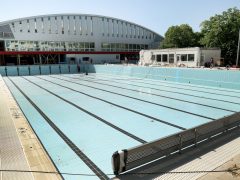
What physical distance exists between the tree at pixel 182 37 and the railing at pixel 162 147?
1259 inches

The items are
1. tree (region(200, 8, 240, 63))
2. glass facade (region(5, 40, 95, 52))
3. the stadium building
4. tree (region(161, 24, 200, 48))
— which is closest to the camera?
tree (region(200, 8, 240, 63))

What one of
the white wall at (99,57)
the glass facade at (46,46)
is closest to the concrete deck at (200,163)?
the glass facade at (46,46)

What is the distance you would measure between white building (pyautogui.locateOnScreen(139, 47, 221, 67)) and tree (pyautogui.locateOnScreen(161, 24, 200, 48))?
9204 mm

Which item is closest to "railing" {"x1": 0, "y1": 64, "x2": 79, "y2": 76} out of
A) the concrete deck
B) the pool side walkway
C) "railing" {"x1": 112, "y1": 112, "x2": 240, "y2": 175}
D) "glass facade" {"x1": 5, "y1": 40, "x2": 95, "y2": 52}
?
"glass facade" {"x1": 5, "y1": 40, "x2": 95, "y2": 52}

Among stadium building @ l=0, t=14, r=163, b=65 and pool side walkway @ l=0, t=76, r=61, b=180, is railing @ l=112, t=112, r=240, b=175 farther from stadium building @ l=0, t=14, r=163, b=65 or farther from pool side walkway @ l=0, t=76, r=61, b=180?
stadium building @ l=0, t=14, r=163, b=65

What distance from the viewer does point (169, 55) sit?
2467 cm

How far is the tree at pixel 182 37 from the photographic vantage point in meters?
34.5

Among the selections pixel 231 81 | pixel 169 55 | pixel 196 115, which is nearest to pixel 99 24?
pixel 169 55

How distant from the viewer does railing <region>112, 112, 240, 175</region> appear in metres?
3.07

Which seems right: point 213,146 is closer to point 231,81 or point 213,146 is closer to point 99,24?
point 231,81

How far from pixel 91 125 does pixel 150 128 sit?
6.03ft

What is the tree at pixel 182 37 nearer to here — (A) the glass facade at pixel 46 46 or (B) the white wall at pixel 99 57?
(B) the white wall at pixel 99 57

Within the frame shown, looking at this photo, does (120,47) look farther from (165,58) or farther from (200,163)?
(200,163)

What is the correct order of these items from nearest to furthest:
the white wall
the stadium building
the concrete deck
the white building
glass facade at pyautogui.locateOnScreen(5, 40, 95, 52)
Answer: the concrete deck → the white building → glass facade at pyautogui.locateOnScreen(5, 40, 95, 52) → the stadium building → the white wall
